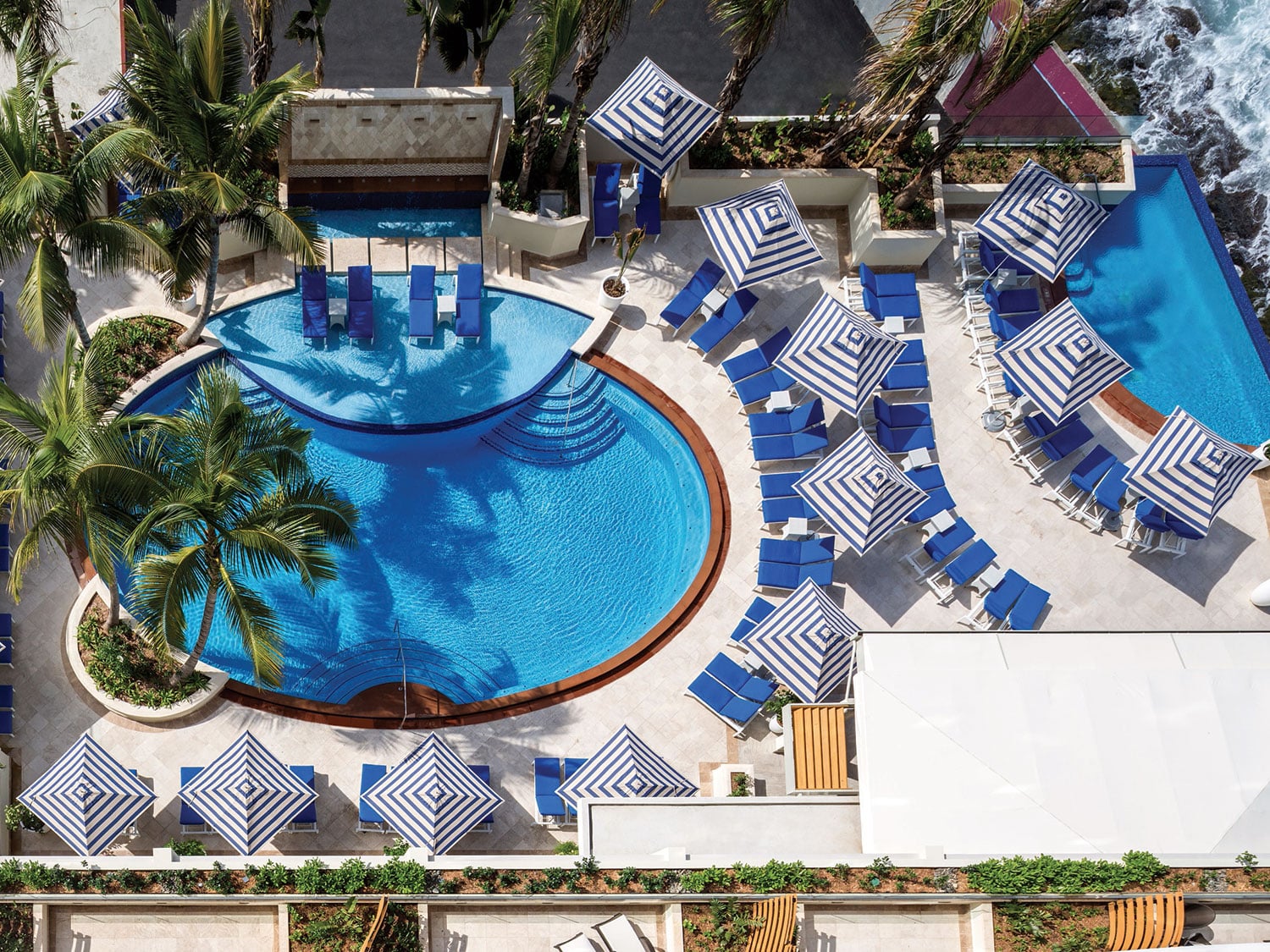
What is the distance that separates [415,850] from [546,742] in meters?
4.20

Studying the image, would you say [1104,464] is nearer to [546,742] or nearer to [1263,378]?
[1263,378]

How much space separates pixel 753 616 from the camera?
77.2 ft

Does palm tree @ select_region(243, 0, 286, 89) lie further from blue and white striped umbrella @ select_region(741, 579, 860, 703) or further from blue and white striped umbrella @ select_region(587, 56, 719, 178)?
blue and white striped umbrella @ select_region(741, 579, 860, 703)

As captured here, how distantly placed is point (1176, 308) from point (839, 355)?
8.64 metres

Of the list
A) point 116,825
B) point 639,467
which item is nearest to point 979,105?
point 639,467

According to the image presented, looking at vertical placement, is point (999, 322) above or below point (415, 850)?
above

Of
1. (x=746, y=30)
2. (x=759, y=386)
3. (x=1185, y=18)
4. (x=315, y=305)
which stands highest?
(x=1185, y=18)

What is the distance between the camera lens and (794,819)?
20.8m

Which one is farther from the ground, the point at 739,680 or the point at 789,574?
the point at 789,574

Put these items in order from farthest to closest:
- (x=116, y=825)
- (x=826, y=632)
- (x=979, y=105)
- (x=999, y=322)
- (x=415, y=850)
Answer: (x=999, y=322) < (x=979, y=105) < (x=826, y=632) < (x=116, y=825) < (x=415, y=850)

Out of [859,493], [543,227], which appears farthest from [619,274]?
[859,493]

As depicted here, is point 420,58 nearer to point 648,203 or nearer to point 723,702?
point 648,203

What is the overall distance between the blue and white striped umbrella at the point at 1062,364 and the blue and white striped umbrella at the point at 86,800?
18.0 m

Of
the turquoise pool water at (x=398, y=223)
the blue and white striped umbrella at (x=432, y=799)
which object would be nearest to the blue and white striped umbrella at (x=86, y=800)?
the blue and white striped umbrella at (x=432, y=799)
